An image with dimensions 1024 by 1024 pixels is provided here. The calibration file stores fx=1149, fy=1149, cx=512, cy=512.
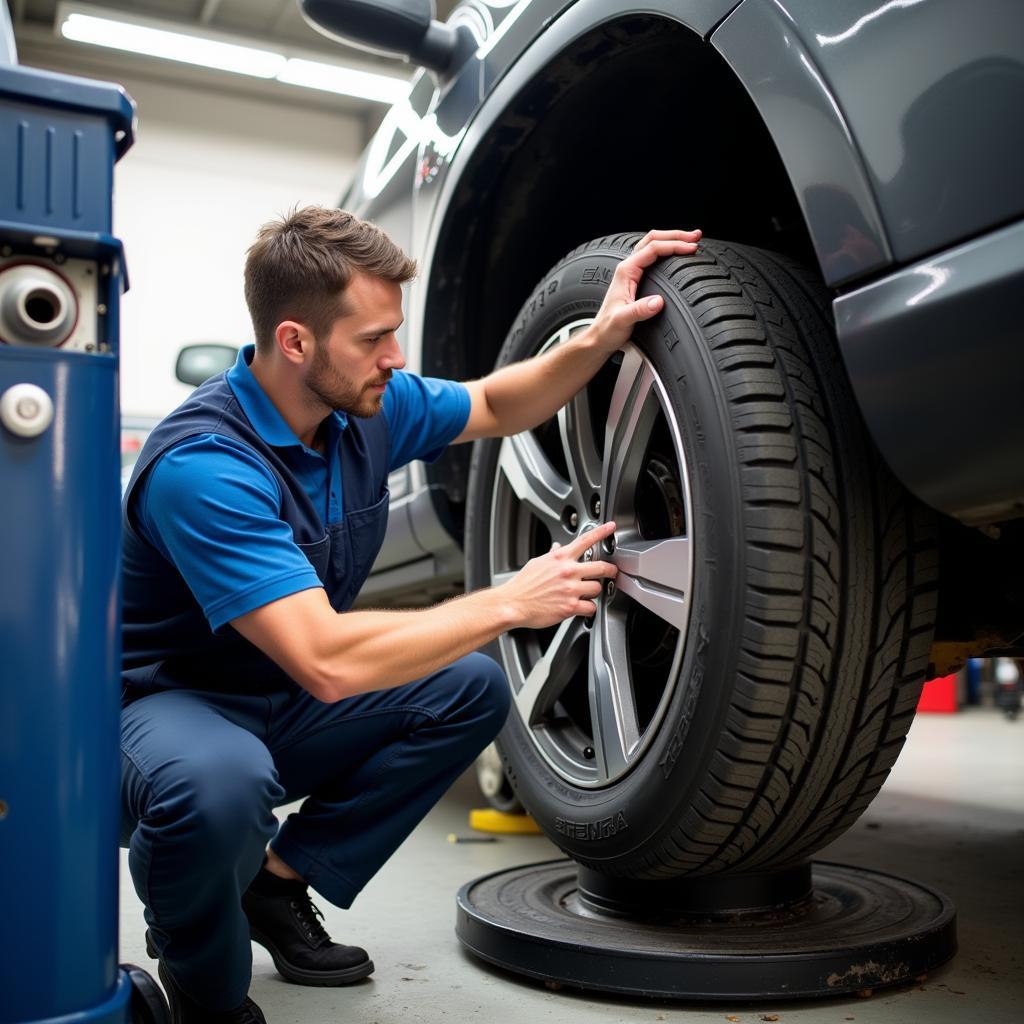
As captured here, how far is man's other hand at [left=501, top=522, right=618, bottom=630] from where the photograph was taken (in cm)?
136

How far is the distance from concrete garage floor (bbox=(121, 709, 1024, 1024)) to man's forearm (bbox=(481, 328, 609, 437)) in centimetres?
72

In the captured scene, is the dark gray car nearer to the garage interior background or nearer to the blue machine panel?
the blue machine panel

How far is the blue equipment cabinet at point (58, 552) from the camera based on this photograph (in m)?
0.83

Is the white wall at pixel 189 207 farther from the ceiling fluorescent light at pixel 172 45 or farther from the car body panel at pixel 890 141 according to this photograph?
the car body panel at pixel 890 141

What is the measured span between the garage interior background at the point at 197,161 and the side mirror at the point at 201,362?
542 centimetres

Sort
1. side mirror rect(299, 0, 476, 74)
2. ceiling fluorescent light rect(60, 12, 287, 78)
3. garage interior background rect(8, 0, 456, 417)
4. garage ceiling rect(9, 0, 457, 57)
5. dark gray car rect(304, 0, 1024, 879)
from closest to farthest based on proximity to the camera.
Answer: dark gray car rect(304, 0, 1024, 879) < side mirror rect(299, 0, 476, 74) < ceiling fluorescent light rect(60, 12, 287, 78) < garage ceiling rect(9, 0, 457, 57) < garage interior background rect(8, 0, 456, 417)

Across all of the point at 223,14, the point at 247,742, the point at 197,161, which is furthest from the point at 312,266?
the point at 197,161

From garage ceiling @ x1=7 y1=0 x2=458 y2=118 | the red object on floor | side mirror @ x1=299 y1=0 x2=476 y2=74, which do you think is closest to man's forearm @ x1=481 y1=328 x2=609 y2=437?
side mirror @ x1=299 y1=0 x2=476 y2=74

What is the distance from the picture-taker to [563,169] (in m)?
1.80

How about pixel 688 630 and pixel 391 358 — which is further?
pixel 391 358

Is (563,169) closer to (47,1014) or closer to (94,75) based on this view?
(47,1014)

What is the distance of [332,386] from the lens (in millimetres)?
1395

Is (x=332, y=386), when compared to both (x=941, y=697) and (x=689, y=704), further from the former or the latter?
(x=941, y=697)

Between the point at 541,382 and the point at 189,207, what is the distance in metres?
8.18
